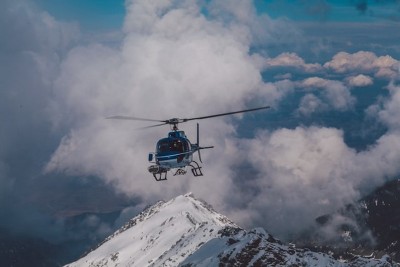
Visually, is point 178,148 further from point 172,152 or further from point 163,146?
point 163,146

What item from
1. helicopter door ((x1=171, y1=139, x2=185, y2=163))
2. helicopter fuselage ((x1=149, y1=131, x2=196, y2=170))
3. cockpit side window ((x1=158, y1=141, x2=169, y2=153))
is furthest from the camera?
helicopter door ((x1=171, y1=139, x2=185, y2=163))

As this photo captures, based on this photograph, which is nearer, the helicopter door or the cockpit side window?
the cockpit side window

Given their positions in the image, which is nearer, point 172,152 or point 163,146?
point 172,152

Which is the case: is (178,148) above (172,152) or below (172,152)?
above

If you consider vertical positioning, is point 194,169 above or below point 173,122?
below

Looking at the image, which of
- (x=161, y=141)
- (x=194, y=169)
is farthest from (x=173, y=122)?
(x=194, y=169)

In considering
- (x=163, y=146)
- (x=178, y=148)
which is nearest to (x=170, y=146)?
(x=163, y=146)

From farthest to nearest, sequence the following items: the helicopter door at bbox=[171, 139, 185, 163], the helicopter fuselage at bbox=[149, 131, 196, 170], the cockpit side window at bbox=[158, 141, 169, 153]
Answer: the helicopter door at bbox=[171, 139, 185, 163]
the cockpit side window at bbox=[158, 141, 169, 153]
the helicopter fuselage at bbox=[149, 131, 196, 170]

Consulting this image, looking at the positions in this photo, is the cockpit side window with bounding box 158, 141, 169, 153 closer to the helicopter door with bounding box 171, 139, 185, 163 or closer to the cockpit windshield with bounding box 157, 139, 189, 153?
the cockpit windshield with bounding box 157, 139, 189, 153

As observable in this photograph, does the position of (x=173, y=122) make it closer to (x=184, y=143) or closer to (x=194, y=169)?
(x=184, y=143)

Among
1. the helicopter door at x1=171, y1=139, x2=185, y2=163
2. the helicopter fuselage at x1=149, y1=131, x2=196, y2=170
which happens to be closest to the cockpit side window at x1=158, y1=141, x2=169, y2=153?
the helicopter fuselage at x1=149, y1=131, x2=196, y2=170

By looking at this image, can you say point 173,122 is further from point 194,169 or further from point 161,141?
point 194,169
